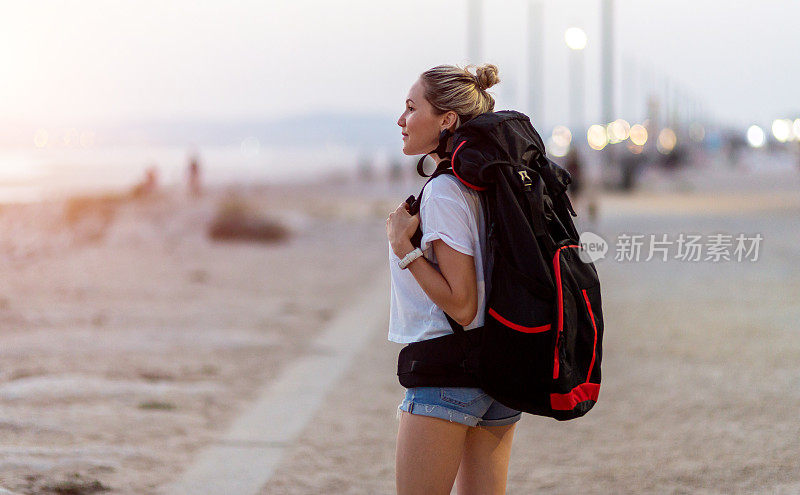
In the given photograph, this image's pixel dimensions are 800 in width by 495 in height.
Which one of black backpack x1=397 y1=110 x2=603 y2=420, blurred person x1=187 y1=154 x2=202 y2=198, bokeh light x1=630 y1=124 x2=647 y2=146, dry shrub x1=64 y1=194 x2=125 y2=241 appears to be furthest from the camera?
bokeh light x1=630 y1=124 x2=647 y2=146

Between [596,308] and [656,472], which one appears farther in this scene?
[656,472]

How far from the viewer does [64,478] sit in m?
4.67

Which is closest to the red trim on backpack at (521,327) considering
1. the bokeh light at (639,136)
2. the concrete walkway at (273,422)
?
the concrete walkway at (273,422)

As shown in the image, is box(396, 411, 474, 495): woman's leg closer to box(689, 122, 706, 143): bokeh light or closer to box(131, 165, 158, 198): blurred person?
box(131, 165, 158, 198): blurred person

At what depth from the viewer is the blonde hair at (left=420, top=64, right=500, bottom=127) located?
2680 mm

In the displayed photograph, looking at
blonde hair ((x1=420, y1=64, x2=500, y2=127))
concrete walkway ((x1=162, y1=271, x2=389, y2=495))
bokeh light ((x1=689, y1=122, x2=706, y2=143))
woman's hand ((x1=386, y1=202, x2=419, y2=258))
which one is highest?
blonde hair ((x1=420, y1=64, x2=500, y2=127))

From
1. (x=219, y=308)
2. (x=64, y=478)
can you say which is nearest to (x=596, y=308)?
(x=64, y=478)

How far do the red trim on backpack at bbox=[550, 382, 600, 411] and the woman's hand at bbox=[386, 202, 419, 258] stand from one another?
59 cm

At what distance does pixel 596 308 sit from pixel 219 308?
901 centimetres

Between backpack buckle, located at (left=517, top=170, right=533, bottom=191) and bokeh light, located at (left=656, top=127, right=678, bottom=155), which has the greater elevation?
backpack buckle, located at (left=517, top=170, right=533, bottom=191)

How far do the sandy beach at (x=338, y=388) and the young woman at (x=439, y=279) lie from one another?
2.32m

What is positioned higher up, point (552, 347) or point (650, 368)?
point (552, 347)

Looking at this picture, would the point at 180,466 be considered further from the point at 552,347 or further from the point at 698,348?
the point at 698,348

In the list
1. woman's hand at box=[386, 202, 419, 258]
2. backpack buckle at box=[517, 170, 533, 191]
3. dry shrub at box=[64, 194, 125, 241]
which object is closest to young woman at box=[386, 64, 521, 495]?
woman's hand at box=[386, 202, 419, 258]
